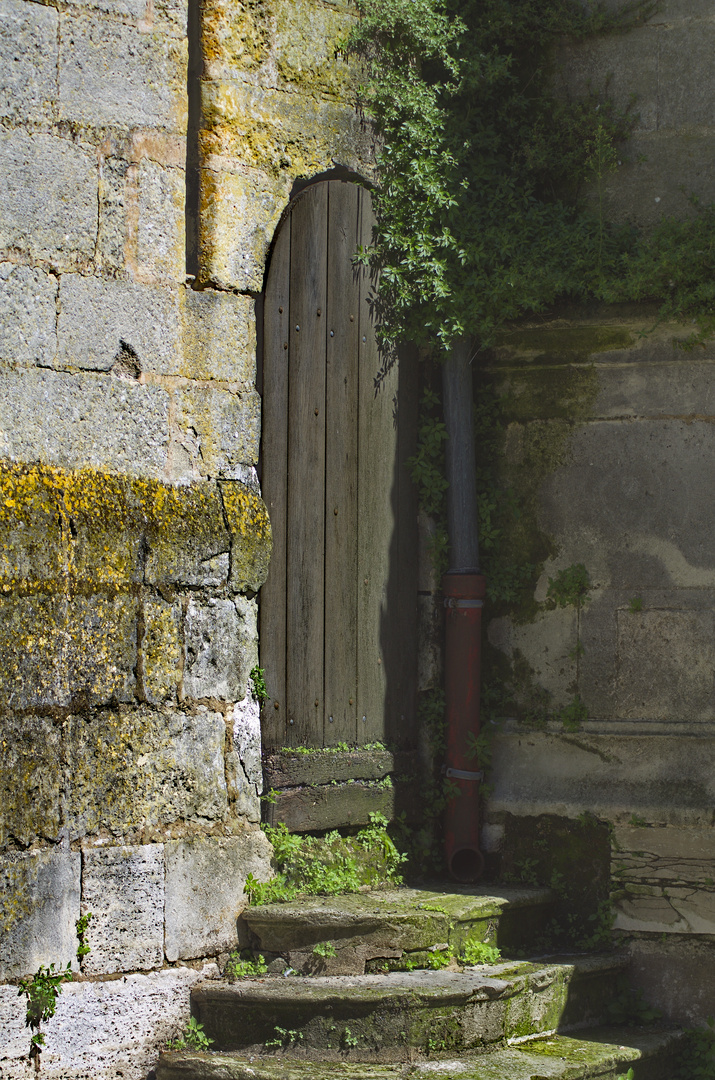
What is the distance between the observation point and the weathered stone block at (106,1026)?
3.38 m

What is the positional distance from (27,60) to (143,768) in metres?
2.41

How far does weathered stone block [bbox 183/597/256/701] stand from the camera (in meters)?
3.90

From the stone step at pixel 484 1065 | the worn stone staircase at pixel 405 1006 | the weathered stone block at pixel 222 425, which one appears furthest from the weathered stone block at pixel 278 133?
the stone step at pixel 484 1065

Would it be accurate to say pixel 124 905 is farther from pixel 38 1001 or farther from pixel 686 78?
pixel 686 78

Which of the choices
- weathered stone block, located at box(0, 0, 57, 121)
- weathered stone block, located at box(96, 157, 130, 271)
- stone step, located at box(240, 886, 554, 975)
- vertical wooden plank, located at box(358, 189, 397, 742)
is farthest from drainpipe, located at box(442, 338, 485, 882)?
weathered stone block, located at box(0, 0, 57, 121)

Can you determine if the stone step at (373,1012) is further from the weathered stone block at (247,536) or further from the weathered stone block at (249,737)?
the weathered stone block at (247,536)

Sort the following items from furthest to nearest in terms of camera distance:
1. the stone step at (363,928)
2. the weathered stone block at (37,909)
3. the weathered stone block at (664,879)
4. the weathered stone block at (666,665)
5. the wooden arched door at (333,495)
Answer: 1. the weathered stone block at (666,665)
2. the weathered stone block at (664,879)
3. the wooden arched door at (333,495)
4. the stone step at (363,928)
5. the weathered stone block at (37,909)

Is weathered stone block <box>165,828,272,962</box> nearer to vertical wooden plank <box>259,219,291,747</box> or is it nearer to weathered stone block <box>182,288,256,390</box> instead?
vertical wooden plank <box>259,219,291,747</box>

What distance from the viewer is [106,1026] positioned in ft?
11.8

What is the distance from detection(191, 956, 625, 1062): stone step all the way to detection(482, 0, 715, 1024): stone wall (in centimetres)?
89

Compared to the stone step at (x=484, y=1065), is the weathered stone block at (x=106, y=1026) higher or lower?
higher

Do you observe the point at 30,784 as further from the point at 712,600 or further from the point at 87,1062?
the point at 712,600

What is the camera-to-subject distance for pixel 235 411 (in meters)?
4.12

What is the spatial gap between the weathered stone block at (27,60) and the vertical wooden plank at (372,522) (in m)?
1.42
